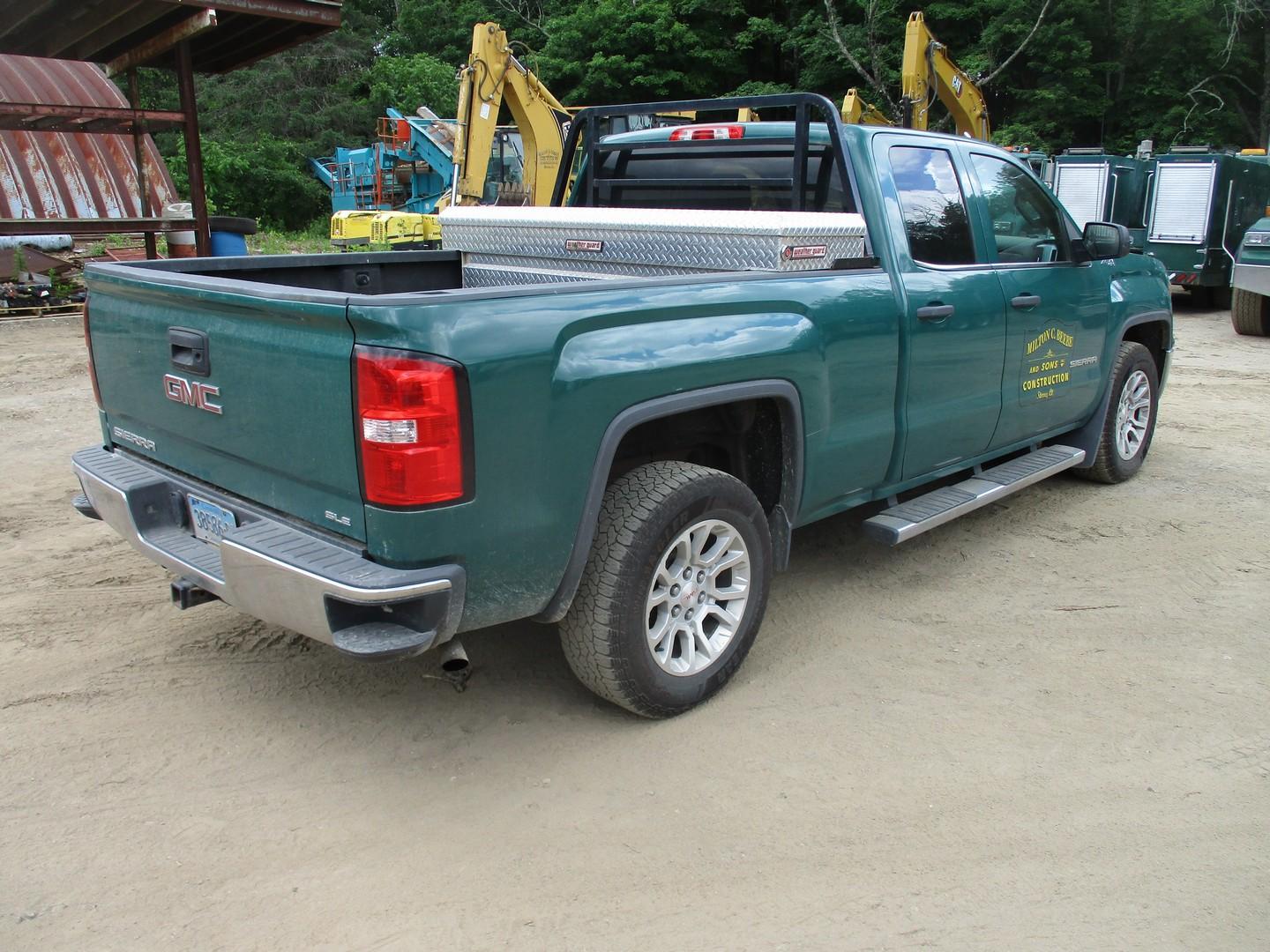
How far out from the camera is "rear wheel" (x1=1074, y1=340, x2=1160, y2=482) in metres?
5.83

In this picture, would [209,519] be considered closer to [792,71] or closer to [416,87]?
[792,71]

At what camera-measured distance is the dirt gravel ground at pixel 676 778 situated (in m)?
2.60

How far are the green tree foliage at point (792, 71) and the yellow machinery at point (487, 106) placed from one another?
10.4 metres

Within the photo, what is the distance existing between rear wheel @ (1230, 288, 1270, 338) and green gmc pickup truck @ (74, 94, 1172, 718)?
840 centimetres

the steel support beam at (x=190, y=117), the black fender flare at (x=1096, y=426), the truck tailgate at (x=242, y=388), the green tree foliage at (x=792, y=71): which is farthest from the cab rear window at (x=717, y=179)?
the green tree foliage at (x=792, y=71)

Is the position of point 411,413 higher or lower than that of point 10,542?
higher

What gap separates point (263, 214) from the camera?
1131 inches

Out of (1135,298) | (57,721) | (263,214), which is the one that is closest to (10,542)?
(57,721)

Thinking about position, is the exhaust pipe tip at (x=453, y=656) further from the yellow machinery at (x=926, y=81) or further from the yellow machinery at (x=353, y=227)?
the yellow machinery at (x=353, y=227)

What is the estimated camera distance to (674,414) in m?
3.42

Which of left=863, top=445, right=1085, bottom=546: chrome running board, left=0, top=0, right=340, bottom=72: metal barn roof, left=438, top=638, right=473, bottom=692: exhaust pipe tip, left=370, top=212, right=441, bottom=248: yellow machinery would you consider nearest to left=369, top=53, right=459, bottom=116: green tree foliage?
left=370, top=212, right=441, bottom=248: yellow machinery

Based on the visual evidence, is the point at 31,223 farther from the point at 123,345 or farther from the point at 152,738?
the point at 152,738

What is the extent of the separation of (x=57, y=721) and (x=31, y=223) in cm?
677

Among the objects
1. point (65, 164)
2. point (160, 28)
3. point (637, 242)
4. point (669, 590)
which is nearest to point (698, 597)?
point (669, 590)
